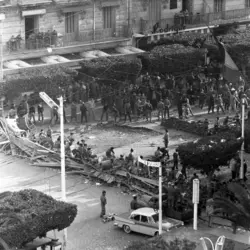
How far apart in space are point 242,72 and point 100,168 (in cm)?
2482

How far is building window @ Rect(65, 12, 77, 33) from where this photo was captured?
81000 millimetres

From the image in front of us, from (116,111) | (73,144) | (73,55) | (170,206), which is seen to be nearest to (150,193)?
(170,206)

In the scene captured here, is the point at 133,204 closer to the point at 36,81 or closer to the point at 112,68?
the point at 36,81

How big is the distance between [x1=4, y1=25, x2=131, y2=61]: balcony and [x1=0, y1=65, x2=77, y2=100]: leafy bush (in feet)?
11.4

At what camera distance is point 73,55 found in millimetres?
80250

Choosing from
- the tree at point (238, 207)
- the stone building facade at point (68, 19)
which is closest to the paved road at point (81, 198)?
the tree at point (238, 207)

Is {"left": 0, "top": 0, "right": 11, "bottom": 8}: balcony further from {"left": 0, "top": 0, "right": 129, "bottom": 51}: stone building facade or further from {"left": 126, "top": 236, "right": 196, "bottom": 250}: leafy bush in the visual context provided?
{"left": 126, "top": 236, "right": 196, "bottom": 250}: leafy bush

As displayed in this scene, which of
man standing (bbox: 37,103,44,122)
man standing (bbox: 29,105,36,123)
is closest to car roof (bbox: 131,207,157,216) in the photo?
man standing (bbox: 29,105,36,123)

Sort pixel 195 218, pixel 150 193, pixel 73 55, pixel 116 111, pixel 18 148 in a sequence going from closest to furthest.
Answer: pixel 195 218
pixel 150 193
pixel 18 148
pixel 116 111
pixel 73 55

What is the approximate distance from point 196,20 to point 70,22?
461 inches

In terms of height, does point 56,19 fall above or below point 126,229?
above

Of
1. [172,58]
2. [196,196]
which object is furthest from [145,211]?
[172,58]

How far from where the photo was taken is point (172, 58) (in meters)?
79.4

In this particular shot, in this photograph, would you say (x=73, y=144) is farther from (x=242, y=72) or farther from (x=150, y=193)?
(x=242, y=72)
